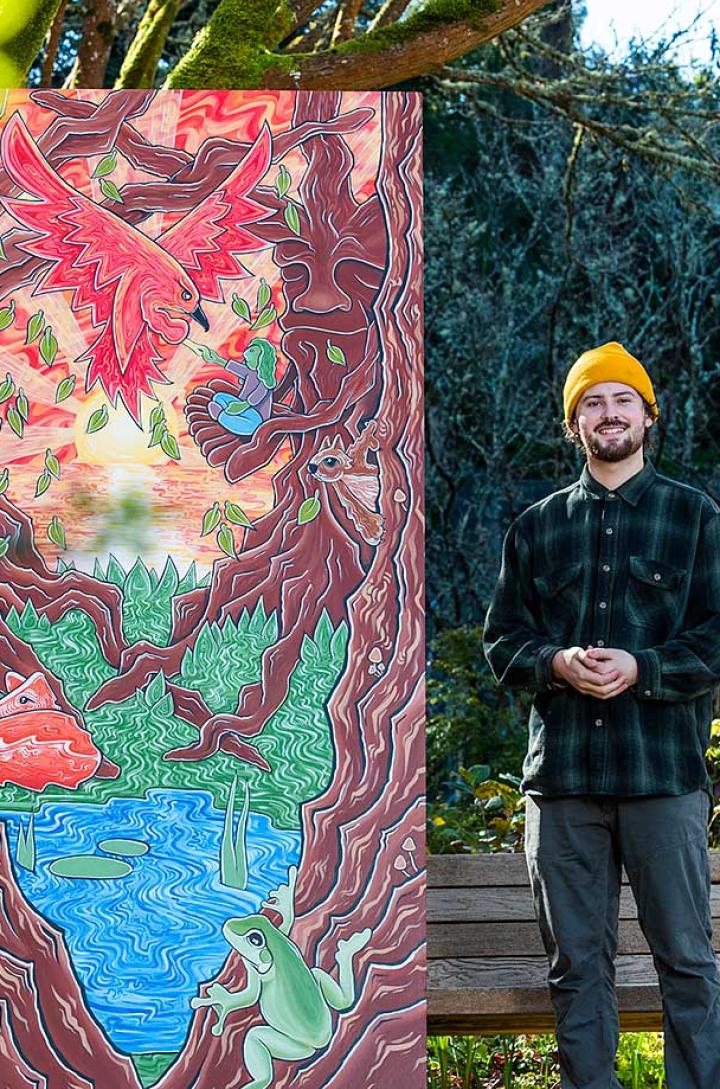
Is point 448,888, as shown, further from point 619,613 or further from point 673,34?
point 673,34

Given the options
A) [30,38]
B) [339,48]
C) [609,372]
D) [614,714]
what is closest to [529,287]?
[339,48]

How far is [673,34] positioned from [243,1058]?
5.89m

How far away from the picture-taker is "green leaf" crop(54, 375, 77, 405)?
2555 millimetres

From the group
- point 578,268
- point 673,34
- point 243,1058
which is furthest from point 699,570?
point 578,268

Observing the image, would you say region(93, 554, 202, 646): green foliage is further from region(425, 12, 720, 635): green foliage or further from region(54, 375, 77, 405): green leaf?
region(425, 12, 720, 635): green foliage

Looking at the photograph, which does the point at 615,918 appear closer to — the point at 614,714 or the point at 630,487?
the point at 614,714

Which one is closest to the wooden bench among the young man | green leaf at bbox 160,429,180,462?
the young man

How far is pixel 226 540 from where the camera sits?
8.28 feet

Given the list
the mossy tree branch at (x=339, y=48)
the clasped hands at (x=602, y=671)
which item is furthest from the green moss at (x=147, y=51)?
the clasped hands at (x=602, y=671)

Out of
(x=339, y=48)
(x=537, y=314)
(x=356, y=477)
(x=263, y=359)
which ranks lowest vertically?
(x=356, y=477)

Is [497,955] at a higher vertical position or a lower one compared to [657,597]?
lower

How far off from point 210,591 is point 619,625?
862 millimetres

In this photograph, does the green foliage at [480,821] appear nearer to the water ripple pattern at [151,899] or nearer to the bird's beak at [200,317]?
the water ripple pattern at [151,899]

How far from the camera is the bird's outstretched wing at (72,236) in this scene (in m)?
2.57
